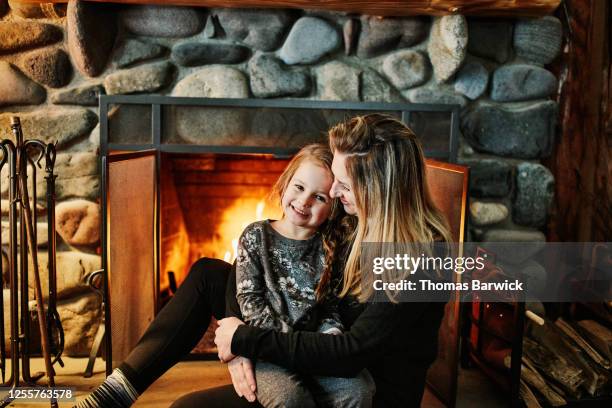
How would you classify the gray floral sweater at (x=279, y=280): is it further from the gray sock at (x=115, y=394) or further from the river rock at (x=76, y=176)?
the river rock at (x=76, y=176)

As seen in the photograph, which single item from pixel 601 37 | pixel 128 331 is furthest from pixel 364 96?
pixel 128 331

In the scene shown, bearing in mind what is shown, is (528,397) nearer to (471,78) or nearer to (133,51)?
(471,78)

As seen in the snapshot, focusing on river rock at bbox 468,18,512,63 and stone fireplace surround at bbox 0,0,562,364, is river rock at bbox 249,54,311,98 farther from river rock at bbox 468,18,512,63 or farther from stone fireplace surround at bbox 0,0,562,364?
river rock at bbox 468,18,512,63

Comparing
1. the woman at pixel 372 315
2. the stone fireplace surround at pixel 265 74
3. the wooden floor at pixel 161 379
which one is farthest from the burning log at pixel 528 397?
the wooden floor at pixel 161 379

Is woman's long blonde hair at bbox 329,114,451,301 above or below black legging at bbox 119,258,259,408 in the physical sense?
above

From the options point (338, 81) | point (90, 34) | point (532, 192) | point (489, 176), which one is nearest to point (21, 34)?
point (90, 34)

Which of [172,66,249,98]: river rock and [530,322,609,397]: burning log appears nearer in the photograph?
[530,322,609,397]: burning log

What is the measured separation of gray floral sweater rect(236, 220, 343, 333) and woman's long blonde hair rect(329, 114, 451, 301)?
0.56 ft

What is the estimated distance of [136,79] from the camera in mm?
1907

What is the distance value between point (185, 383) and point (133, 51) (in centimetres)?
104

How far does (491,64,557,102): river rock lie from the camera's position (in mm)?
1981

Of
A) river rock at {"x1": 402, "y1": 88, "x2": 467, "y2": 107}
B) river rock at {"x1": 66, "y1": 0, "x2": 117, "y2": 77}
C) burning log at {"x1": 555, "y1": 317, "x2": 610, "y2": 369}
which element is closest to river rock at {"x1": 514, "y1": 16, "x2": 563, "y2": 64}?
river rock at {"x1": 402, "y1": 88, "x2": 467, "y2": 107}

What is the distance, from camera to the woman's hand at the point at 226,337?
1.22 meters

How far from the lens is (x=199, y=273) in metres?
1.46
